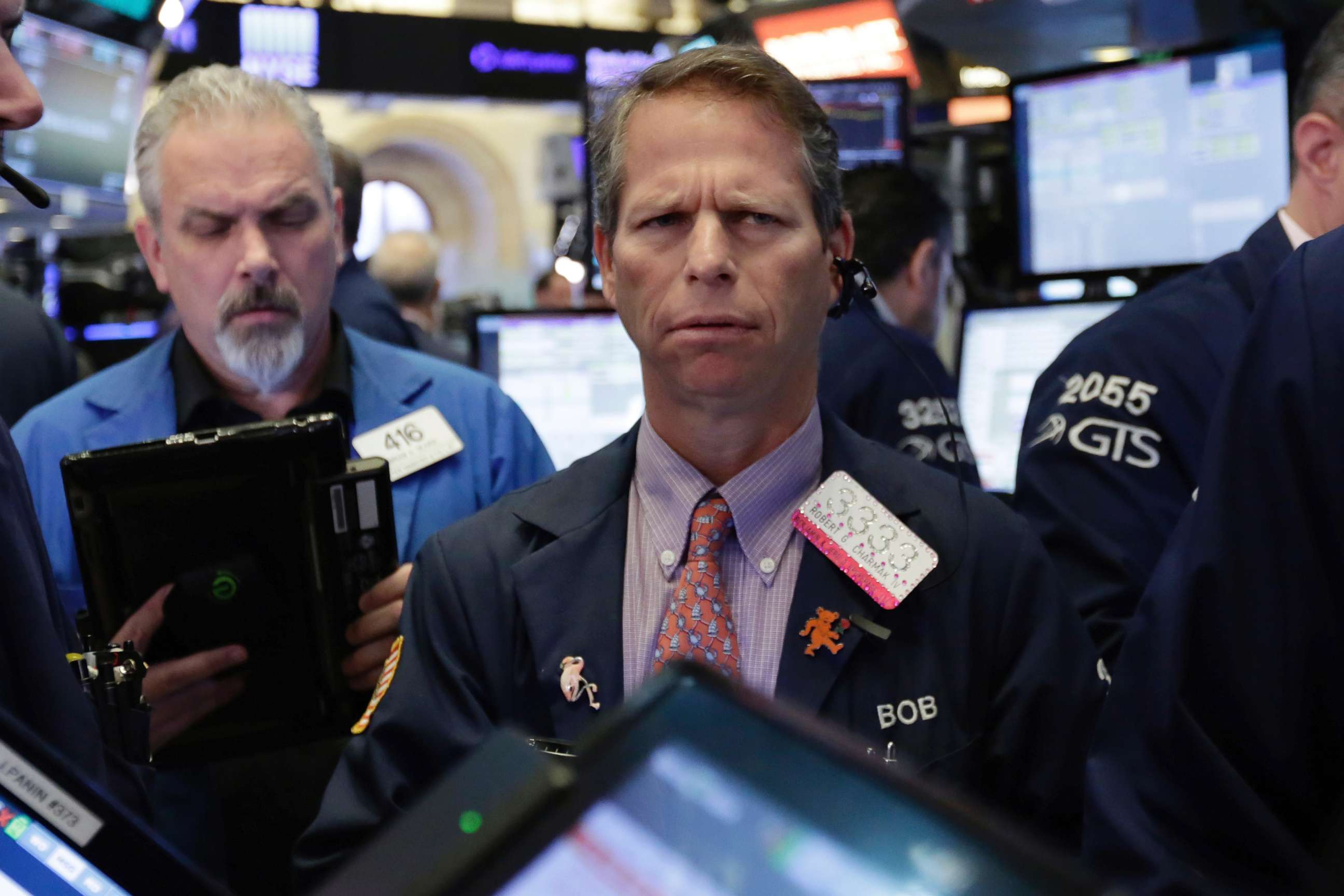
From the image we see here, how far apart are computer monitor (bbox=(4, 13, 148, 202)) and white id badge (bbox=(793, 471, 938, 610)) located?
2489 mm

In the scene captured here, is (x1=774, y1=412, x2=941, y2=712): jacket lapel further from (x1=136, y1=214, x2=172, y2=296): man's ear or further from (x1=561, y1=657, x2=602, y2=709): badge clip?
(x1=136, y1=214, x2=172, y2=296): man's ear

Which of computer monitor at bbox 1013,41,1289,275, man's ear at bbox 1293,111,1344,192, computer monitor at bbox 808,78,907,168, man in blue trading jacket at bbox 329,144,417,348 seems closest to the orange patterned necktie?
man's ear at bbox 1293,111,1344,192

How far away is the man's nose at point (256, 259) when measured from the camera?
80.5 inches

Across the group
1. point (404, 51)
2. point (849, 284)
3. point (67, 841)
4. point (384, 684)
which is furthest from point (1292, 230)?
point (404, 51)

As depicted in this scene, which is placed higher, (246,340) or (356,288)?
(356,288)

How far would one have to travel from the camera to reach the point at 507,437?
2.22 meters

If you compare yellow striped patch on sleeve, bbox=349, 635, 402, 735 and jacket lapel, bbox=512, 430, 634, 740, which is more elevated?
jacket lapel, bbox=512, 430, 634, 740

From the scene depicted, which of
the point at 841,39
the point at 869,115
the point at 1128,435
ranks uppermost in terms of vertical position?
the point at 841,39

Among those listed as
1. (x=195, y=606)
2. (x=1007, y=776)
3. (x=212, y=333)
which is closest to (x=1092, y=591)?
(x=1007, y=776)

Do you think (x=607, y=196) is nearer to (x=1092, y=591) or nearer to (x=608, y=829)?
(x=1092, y=591)

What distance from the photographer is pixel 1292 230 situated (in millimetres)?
2148

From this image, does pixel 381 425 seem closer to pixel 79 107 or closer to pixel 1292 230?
pixel 1292 230

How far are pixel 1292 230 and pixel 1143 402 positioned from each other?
456mm

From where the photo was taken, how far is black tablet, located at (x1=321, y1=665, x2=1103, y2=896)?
35cm
